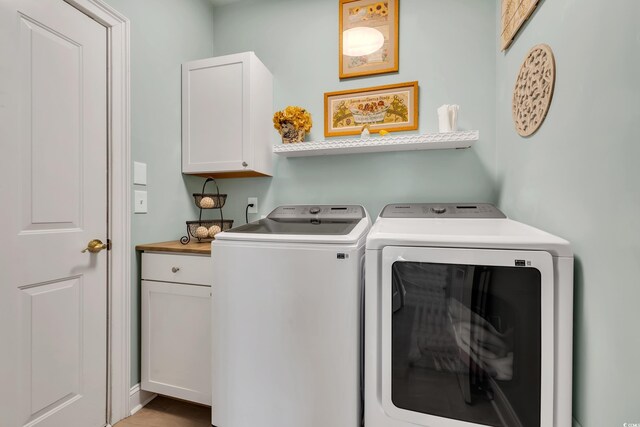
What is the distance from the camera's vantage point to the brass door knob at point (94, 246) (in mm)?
1407

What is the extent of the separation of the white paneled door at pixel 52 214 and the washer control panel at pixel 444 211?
5.30 ft

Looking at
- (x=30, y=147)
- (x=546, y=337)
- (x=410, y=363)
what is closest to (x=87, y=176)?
(x=30, y=147)

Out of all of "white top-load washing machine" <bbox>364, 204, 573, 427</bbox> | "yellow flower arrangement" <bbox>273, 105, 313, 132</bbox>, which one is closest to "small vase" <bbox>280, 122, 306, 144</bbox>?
"yellow flower arrangement" <bbox>273, 105, 313, 132</bbox>

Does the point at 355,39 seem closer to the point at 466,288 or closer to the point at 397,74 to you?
the point at 397,74

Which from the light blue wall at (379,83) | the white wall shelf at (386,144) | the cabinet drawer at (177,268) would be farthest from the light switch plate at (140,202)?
the white wall shelf at (386,144)

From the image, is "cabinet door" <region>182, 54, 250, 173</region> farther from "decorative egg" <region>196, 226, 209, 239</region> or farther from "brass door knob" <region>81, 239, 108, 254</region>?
"brass door knob" <region>81, 239, 108, 254</region>

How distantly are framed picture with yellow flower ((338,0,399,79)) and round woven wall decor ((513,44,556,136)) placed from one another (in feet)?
2.72

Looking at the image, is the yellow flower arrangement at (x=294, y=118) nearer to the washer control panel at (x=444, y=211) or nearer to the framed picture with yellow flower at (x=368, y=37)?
the framed picture with yellow flower at (x=368, y=37)

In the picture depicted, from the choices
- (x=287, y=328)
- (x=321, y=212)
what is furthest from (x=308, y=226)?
(x=287, y=328)

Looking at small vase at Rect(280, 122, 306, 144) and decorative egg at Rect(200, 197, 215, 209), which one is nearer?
decorative egg at Rect(200, 197, 215, 209)

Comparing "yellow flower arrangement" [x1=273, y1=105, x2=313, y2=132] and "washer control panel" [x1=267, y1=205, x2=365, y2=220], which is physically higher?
"yellow flower arrangement" [x1=273, y1=105, x2=313, y2=132]

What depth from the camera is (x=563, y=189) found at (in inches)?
39.0

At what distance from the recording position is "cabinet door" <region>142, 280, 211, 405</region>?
1535 mm

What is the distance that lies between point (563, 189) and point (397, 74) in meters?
1.31
